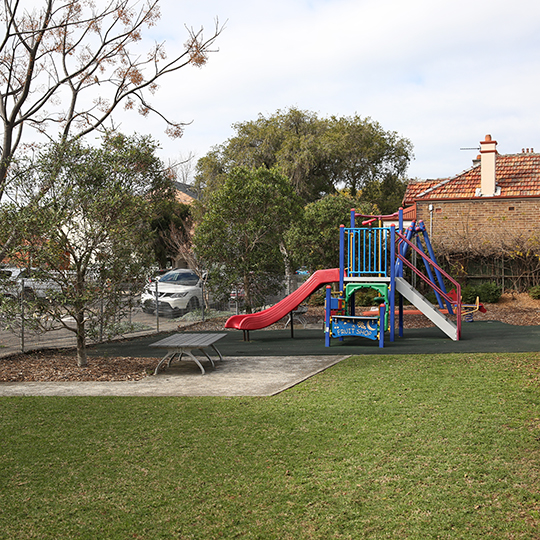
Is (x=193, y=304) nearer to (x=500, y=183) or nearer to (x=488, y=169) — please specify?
(x=488, y=169)

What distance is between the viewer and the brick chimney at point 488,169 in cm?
2312

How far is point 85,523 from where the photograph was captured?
363cm

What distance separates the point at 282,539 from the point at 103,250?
677cm

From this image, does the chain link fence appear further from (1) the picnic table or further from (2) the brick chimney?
(2) the brick chimney

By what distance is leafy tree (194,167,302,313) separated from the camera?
15562 millimetres

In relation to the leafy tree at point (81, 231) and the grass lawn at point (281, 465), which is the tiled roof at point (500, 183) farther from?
the grass lawn at point (281, 465)

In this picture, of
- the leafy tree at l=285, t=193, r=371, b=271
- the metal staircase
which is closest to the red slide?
the metal staircase

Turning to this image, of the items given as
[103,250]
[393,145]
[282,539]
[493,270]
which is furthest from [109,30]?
[393,145]

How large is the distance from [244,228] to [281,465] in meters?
11.5

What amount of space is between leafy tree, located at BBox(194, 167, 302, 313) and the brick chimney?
36.8ft

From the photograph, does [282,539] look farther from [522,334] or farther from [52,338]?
[52,338]

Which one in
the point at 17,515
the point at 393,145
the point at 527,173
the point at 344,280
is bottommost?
the point at 17,515

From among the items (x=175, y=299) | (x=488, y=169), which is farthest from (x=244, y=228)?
(x=488, y=169)

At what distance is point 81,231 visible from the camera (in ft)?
29.6
